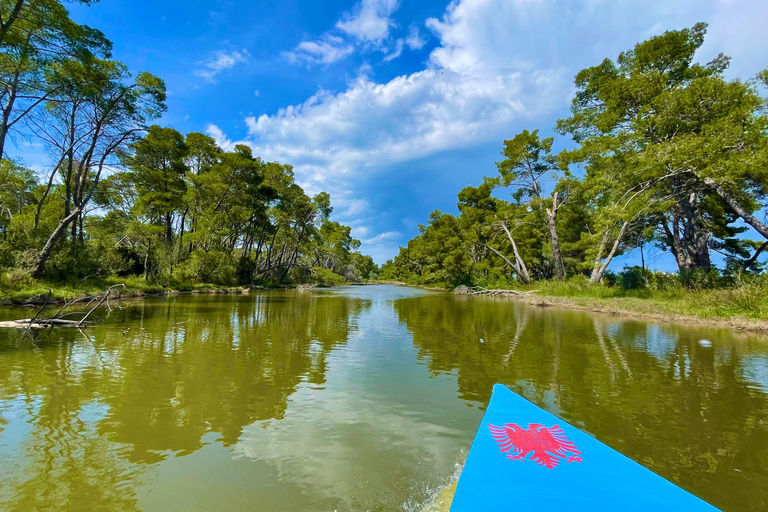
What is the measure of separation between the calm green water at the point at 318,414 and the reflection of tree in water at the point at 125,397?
3cm

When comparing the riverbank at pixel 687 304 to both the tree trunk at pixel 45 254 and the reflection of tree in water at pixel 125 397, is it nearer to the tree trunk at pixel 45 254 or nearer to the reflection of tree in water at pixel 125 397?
the reflection of tree in water at pixel 125 397

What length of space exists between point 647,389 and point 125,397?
836 centimetres

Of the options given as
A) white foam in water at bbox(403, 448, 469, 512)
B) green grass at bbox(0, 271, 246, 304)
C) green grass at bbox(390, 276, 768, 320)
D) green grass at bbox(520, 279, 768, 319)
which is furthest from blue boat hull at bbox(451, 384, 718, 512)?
green grass at bbox(520, 279, 768, 319)

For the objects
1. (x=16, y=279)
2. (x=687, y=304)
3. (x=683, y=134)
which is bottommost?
(x=687, y=304)

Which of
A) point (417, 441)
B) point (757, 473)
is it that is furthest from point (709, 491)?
point (417, 441)

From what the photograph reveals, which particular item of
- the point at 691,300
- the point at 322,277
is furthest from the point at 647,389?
the point at 322,277

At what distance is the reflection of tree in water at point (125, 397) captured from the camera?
2.83 meters

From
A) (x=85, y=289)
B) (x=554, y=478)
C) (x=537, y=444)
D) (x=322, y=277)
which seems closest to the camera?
(x=554, y=478)

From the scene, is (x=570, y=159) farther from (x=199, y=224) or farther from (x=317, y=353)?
(x=199, y=224)

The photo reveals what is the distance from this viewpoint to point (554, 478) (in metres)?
2.39

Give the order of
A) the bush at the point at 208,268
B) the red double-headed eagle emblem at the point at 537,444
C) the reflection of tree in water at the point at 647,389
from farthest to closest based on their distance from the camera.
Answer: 1. the bush at the point at 208,268
2. the reflection of tree in water at the point at 647,389
3. the red double-headed eagle emblem at the point at 537,444

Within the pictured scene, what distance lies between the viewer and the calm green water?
280 centimetres

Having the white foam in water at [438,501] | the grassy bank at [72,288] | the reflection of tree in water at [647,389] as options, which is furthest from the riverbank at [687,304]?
the grassy bank at [72,288]

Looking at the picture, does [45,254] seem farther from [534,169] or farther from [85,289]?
[534,169]
